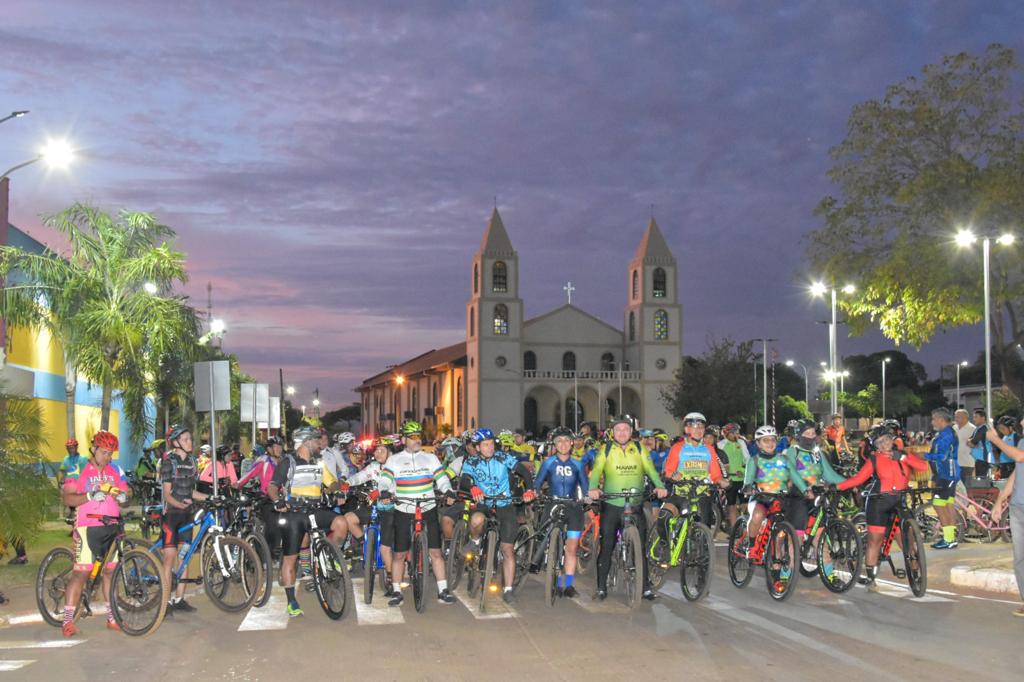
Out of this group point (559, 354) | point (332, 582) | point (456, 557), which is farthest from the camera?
point (559, 354)

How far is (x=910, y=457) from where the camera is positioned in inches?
470

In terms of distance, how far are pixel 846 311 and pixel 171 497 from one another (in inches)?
1038

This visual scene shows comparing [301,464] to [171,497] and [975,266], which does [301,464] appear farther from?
[975,266]

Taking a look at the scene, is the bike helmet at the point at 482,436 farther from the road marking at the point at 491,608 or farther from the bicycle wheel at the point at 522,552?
the road marking at the point at 491,608

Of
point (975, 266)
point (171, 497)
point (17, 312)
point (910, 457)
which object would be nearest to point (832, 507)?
point (910, 457)

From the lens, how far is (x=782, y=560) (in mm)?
11000

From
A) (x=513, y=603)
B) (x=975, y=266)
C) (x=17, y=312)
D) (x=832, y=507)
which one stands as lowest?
(x=513, y=603)

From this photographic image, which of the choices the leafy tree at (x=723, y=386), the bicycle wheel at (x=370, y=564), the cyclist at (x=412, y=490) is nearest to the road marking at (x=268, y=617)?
the bicycle wheel at (x=370, y=564)

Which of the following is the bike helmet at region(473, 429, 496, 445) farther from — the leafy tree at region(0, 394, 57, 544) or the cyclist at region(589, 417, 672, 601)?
the leafy tree at region(0, 394, 57, 544)

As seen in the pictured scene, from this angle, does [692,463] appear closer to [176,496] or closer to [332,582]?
[332,582]

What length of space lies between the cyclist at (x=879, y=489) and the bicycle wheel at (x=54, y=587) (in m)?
8.12

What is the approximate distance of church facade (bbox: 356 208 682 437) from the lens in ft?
301

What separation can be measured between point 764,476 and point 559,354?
84639 mm

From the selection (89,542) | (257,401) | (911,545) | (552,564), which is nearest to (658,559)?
(552,564)
